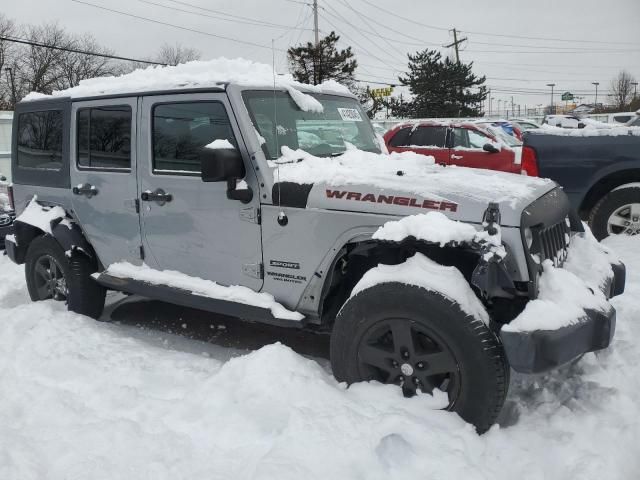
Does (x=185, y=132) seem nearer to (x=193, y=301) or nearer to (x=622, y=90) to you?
(x=193, y=301)

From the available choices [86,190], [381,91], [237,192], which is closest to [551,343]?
[237,192]

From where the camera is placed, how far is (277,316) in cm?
333

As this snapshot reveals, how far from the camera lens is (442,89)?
4191cm

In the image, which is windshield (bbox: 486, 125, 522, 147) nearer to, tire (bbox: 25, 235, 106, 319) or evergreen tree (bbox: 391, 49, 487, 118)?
tire (bbox: 25, 235, 106, 319)

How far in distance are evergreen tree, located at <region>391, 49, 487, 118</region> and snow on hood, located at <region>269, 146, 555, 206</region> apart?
40.2 metres

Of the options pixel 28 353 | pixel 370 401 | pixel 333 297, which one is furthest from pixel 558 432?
pixel 28 353

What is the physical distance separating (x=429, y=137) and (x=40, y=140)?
7055 millimetres

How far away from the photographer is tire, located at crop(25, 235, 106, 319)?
457 cm

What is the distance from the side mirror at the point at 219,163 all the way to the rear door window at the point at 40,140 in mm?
2090

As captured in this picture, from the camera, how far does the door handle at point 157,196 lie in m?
3.83

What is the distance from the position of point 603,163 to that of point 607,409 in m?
3.83

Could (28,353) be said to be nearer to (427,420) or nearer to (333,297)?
(333,297)

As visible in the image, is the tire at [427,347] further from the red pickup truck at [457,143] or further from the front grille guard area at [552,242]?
the red pickup truck at [457,143]

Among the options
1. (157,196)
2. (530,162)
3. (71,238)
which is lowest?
(71,238)
